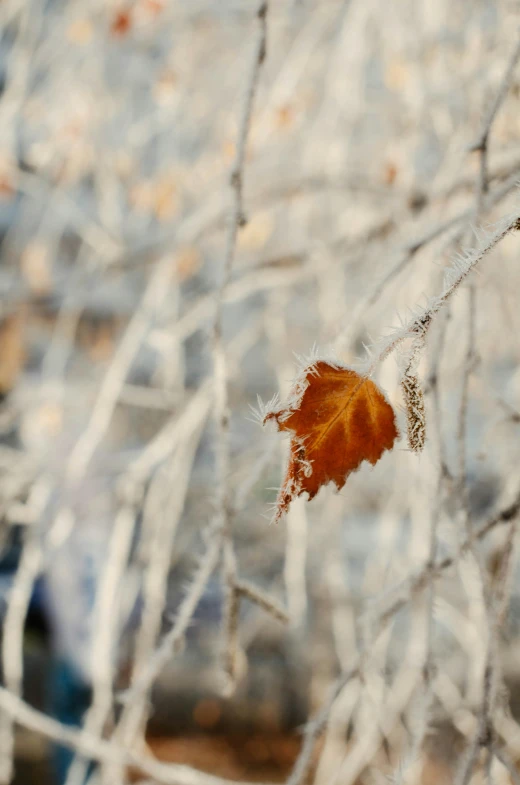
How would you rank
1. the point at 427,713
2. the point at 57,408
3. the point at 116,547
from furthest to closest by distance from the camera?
the point at 57,408 → the point at 116,547 → the point at 427,713

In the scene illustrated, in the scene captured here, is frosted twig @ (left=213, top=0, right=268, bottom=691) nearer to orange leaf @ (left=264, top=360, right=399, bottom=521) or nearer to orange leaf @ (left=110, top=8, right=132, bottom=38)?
orange leaf @ (left=264, top=360, right=399, bottom=521)

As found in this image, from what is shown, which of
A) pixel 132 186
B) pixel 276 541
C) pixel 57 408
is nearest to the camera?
pixel 57 408

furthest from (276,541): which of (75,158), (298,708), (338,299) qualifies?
(75,158)

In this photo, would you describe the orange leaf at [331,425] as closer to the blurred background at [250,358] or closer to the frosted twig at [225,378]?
the blurred background at [250,358]

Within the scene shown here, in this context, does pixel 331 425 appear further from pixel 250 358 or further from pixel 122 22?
pixel 250 358

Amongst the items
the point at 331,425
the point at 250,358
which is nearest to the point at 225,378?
the point at 331,425

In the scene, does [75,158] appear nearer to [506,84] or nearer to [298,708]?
[506,84]

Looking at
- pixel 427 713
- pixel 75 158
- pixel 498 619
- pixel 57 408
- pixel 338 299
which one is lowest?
pixel 427 713
